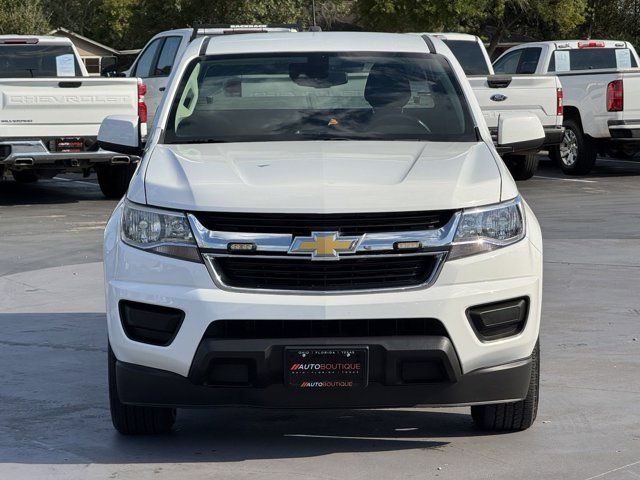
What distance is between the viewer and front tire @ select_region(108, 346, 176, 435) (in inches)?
233

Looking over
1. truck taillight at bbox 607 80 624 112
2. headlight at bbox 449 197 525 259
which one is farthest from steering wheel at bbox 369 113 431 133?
truck taillight at bbox 607 80 624 112

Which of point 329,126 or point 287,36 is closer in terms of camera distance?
point 329,126

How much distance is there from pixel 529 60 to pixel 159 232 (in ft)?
55.4

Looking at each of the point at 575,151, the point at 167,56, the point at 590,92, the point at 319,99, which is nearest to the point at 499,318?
the point at 319,99

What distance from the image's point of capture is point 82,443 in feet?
19.7

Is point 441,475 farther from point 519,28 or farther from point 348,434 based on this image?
point 519,28

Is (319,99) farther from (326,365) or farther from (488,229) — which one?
(326,365)

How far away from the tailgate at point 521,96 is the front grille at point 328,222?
1347 cm

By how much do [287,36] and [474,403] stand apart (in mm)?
2589

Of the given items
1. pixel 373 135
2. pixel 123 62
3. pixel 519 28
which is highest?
pixel 373 135

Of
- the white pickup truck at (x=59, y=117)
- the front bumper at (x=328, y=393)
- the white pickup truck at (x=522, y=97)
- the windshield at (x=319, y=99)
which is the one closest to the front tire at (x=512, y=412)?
the front bumper at (x=328, y=393)

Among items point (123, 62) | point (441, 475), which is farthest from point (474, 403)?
point (123, 62)

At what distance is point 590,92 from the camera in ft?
65.1

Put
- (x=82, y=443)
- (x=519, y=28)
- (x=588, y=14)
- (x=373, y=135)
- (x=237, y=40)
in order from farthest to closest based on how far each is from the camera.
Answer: (x=519, y=28)
(x=588, y=14)
(x=237, y=40)
(x=373, y=135)
(x=82, y=443)
